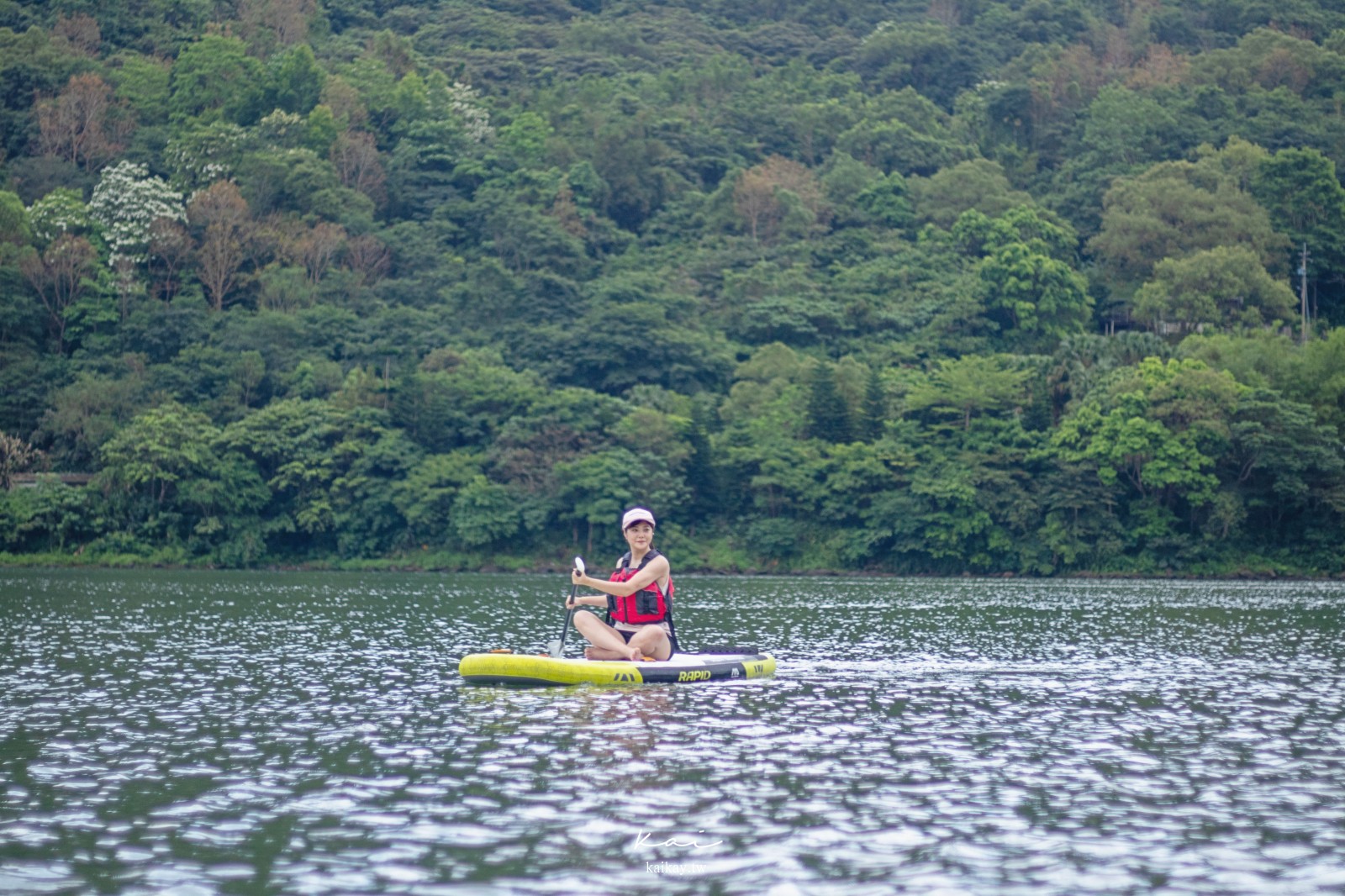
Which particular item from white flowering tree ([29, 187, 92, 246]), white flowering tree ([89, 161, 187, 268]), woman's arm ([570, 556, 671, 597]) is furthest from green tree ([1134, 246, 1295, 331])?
woman's arm ([570, 556, 671, 597])

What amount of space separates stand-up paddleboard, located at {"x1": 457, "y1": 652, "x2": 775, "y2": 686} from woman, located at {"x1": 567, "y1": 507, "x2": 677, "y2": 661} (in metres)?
0.32

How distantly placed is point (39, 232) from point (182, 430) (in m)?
21.1

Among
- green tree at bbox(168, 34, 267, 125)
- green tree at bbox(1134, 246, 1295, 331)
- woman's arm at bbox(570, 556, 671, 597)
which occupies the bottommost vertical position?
woman's arm at bbox(570, 556, 671, 597)

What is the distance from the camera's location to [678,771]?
11.4 metres

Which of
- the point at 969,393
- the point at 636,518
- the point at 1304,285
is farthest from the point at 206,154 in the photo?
the point at 636,518

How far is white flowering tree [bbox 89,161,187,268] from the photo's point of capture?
71.1 m

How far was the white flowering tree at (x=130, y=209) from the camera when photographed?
71.1 meters

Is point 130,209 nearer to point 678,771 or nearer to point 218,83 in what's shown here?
point 218,83

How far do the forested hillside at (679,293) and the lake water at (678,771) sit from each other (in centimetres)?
3083


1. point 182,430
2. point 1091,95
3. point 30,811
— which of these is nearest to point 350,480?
point 182,430

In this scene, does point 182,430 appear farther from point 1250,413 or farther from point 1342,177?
point 1342,177

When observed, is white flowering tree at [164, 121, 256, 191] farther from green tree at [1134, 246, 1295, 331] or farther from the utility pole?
the utility pole

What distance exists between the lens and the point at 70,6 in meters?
94.0

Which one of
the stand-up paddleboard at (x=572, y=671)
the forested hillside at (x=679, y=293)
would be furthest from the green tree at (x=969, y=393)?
the stand-up paddleboard at (x=572, y=671)
